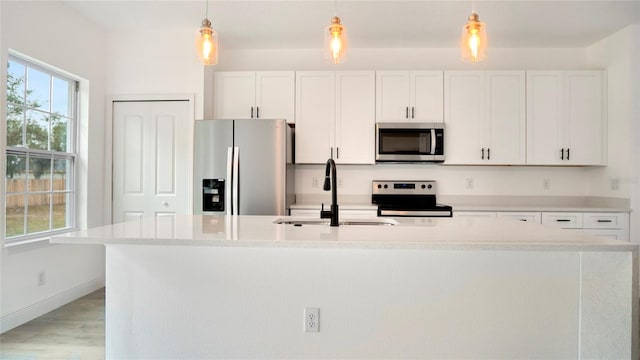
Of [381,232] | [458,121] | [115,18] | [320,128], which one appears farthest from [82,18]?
[458,121]

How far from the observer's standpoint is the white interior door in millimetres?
3855

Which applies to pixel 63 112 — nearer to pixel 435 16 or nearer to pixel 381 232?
pixel 381 232

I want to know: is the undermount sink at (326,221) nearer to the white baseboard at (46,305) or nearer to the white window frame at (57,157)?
the white window frame at (57,157)

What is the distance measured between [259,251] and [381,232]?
0.59 metres

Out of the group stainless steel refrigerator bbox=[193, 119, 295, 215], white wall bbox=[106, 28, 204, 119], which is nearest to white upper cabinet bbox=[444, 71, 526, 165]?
stainless steel refrigerator bbox=[193, 119, 295, 215]

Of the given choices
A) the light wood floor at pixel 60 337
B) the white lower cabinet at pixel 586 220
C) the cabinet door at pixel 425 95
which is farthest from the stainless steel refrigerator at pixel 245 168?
the white lower cabinet at pixel 586 220

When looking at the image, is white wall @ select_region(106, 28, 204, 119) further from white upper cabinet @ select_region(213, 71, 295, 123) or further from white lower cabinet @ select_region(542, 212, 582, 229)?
white lower cabinet @ select_region(542, 212, 582, 229)

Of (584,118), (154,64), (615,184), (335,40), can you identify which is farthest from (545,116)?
(154,64)

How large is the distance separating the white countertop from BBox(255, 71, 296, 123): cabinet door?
7.17 feet

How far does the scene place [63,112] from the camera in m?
3.46

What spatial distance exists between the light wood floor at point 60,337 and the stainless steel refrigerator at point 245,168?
1287 millimetres

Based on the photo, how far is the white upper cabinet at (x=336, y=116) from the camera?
396cm

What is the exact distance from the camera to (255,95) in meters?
4.01

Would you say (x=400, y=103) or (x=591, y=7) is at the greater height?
(x=591, y=7)
